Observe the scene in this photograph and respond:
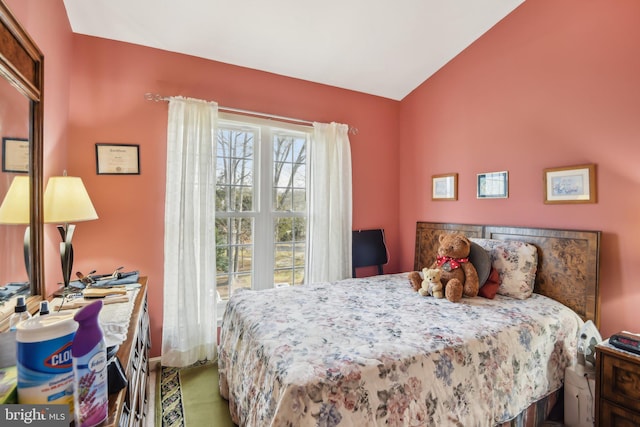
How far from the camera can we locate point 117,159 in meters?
2.33

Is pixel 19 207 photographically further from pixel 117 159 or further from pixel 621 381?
pixel 621 381

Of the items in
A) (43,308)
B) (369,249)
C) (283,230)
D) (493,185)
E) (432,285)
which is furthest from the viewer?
(369,249)

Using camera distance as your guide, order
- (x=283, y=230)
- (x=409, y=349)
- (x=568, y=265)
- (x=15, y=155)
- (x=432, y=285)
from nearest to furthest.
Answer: (x=15, y=155)
(x=409, y=349)
(x=568, y=265)
(x=432, y=285)
(x=283, y=230)

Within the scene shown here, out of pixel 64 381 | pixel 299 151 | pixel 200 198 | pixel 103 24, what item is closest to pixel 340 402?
pixel 64 381

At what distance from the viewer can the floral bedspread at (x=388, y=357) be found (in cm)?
117

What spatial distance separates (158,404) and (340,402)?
161 cm

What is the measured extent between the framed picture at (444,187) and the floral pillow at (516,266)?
0.80 metres

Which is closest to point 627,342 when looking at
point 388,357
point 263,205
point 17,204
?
point 388,357

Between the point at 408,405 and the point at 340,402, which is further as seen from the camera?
the point at 408,405

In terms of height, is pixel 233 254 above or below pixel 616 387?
above

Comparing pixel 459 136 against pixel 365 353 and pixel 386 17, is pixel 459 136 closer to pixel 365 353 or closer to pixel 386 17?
pixel 386 17

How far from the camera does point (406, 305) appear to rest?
2.00 metres
